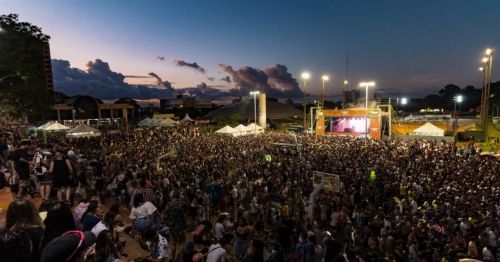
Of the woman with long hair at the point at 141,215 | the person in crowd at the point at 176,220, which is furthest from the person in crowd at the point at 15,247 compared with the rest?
the person in crowd at the point at 176,220

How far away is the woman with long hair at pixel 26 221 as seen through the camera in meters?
2.79

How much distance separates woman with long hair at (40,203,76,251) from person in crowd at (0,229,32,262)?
15 centimetres

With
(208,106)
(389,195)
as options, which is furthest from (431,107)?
(389,195)

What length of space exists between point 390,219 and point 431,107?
159966 mm

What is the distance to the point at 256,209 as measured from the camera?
28.5 feet

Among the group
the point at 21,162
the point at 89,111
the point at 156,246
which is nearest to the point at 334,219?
the point at 156,246

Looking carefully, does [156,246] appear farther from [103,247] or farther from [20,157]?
[20,157]

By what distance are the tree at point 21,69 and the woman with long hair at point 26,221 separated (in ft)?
49.3

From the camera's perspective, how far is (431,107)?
140125 mm

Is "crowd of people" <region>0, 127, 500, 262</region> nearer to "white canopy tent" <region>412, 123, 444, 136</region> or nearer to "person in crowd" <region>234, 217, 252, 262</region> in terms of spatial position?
"person in crowd" <region>234, 217, 252, 262</region>

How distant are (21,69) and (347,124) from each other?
1214 inches

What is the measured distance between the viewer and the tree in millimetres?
14195

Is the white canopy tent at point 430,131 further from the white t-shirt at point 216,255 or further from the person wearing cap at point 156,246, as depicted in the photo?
the person wearing cap at point 156,246

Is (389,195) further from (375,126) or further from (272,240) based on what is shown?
(375,126)
